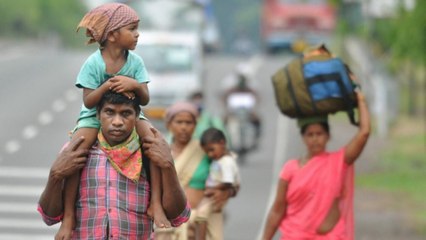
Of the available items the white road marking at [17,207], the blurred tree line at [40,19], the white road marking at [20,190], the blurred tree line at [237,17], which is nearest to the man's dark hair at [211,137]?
the white road marking at [17,207]

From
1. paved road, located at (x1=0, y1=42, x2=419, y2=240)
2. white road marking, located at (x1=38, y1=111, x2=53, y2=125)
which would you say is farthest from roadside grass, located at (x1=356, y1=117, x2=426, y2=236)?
white road marking, located at (x1=38, y1=111, x2=53, y2=125)

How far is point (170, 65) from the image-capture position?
34.6 meters

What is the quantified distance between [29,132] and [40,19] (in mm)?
63966

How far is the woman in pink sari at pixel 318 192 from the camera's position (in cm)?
1015

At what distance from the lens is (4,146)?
31656mm

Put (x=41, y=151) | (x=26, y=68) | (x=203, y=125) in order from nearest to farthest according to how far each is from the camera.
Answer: (x=203, y=125) < (x=41, y=151) < (x=26, y=68)

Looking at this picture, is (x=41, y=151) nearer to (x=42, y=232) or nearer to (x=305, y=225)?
(x=42, y=232)

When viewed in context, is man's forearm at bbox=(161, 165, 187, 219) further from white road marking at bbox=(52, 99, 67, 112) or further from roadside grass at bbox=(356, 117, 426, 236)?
white road marking at bbox=(52, 99, 67, 112)

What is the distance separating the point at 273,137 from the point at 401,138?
288cm

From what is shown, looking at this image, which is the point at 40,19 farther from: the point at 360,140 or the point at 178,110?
the point at 360,140

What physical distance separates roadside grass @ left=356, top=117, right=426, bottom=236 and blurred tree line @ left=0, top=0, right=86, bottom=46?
53.9 meters

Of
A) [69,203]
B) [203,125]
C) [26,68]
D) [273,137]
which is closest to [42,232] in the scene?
[203,125]

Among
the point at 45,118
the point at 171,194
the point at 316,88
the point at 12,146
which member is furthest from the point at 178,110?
the point at 45,118

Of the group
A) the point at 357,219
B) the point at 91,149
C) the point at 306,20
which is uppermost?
the point at 306,20
